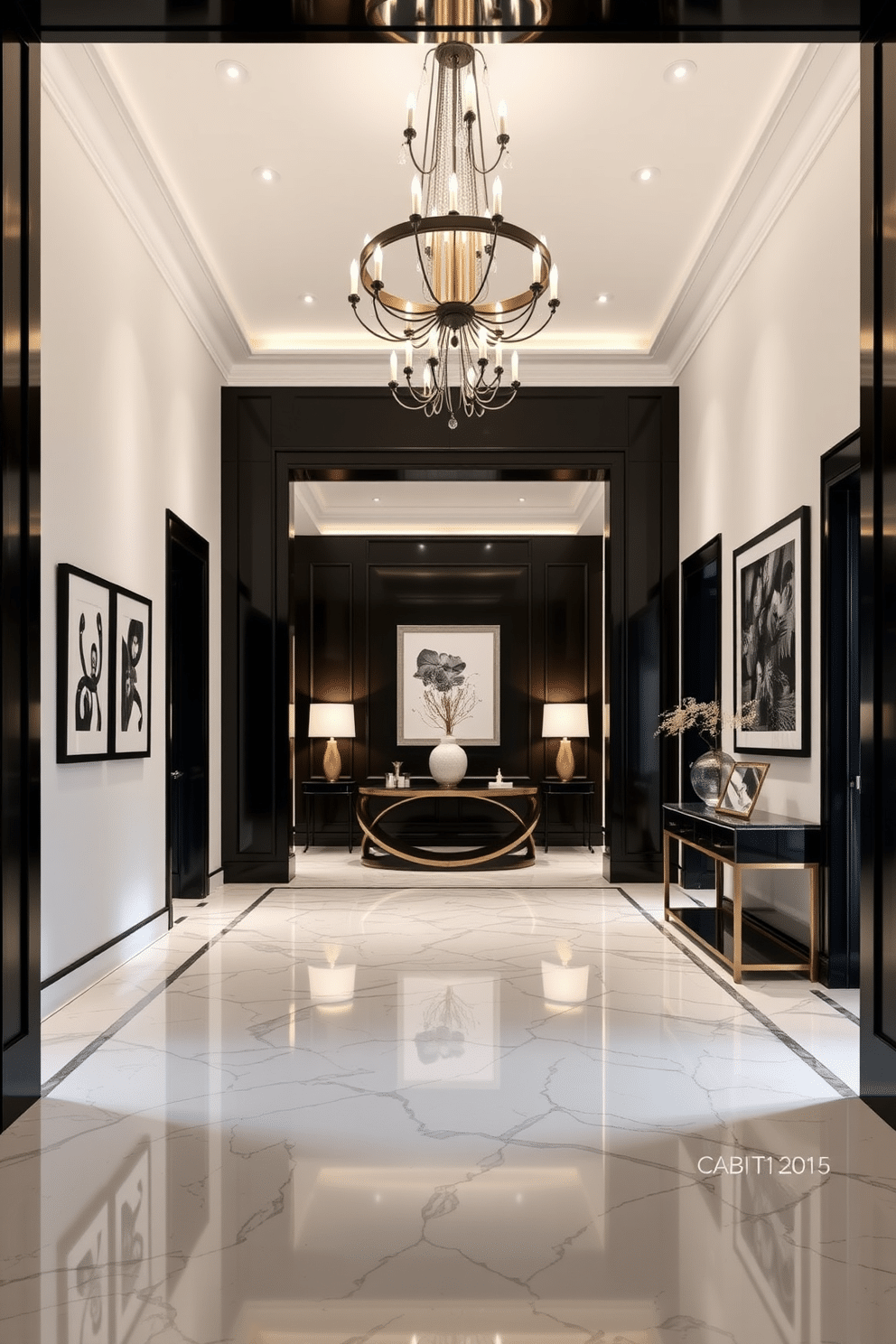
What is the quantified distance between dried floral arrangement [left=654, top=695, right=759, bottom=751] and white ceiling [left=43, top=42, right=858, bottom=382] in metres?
2.54

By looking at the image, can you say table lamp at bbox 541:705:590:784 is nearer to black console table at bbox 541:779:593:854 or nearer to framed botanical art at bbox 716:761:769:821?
black console table at bbox 541:779:593:854

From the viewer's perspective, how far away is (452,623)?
10.9 m

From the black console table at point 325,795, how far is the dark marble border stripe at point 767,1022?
4608mm

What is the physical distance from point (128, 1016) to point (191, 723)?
3269 millimetres

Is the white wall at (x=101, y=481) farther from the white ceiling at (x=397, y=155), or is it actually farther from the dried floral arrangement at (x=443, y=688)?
the dried floral arrangement at (x=443, y=688)

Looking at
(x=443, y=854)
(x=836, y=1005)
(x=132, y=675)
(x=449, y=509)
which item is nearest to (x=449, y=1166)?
(x=836, y=1005)

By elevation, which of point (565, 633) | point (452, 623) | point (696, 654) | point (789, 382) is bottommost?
point (696, 654)

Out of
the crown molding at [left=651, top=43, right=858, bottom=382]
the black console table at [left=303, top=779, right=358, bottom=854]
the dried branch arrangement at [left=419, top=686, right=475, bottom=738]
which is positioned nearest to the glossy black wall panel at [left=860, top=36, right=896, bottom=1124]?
the crown molding at [left=651, top=43, right=858, bottom=382]

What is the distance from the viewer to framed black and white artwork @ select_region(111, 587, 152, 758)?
5.08 metres

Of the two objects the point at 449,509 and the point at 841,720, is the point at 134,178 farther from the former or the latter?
the point at 449,509

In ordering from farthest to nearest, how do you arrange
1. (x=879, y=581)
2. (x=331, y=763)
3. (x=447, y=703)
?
(x=447, y=703), (x=331, y=763), (x=879, y=581)

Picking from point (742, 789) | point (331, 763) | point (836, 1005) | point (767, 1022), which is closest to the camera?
point (767, 1022)

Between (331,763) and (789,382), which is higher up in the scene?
(789,382)

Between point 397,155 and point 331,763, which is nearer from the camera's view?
point 397,155
